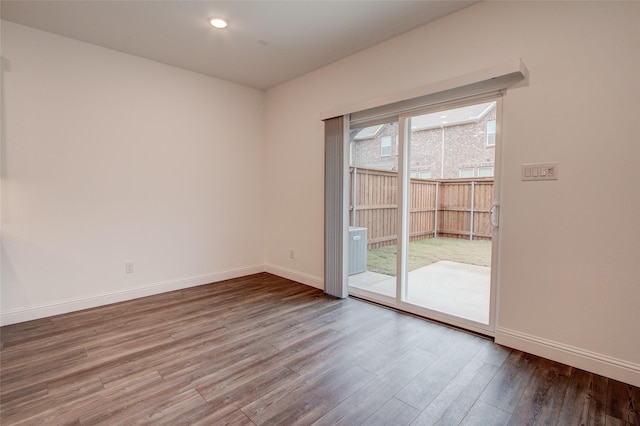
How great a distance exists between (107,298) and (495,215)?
13.1ft

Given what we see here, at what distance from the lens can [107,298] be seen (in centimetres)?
330

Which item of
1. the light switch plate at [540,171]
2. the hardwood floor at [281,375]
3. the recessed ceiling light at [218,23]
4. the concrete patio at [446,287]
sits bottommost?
the hardwood floor at [281,375]

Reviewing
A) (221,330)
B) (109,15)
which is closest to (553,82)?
(221,330)

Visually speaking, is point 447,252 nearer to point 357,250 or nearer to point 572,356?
point 357,250

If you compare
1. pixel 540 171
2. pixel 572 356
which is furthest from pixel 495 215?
pixel 572 356

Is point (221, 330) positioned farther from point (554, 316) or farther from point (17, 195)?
point (554, 316)

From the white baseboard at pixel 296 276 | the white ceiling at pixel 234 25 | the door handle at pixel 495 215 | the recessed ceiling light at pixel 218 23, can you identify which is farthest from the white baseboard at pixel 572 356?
the recessed ceiling light at pixel 218 23

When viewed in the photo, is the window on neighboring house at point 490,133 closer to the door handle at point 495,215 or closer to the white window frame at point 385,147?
the door handle at point 495,215

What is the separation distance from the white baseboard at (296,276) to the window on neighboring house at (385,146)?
5.77ft

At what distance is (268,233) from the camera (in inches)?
184

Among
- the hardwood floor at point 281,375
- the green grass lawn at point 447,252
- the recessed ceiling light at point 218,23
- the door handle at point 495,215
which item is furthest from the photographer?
the green grass lawn at point 447,252

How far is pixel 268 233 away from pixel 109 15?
3090mm

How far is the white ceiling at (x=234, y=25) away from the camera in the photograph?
2494mm

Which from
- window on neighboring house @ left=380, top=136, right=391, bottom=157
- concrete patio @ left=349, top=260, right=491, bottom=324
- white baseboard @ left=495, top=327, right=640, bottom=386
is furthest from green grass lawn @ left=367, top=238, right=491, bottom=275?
white baseboard @ left=495, top=327, right=640, bottom=386
